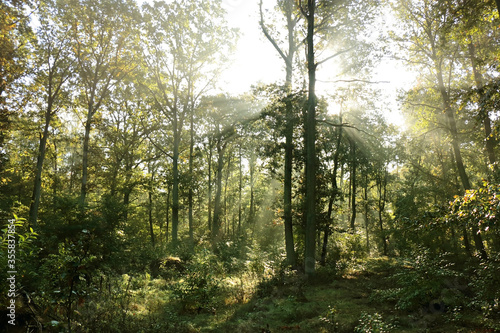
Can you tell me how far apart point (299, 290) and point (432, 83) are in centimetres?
1411

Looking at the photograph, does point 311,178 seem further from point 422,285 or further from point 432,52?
point 432,52

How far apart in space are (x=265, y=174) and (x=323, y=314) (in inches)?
414

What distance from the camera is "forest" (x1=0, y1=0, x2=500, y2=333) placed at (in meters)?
5.32

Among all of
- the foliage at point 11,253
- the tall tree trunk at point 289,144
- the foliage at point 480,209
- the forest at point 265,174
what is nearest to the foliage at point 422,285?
the forest at point 265,174

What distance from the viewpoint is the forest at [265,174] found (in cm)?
532

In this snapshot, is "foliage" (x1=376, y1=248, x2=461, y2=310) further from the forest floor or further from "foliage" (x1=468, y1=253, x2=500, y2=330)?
"foliage" (x1=468, y1=253, x2=500, y2=330)

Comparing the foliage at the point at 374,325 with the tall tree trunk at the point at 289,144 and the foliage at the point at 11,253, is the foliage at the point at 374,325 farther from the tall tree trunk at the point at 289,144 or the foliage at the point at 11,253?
the tall tree trunk at the point at 289,144

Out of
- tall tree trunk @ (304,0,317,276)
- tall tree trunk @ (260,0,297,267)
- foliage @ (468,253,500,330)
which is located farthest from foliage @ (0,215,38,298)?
tall tree trunk @ (260,0,297,267)

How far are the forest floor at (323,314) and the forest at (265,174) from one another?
0.24 ft

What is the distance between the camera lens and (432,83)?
15.5 metres

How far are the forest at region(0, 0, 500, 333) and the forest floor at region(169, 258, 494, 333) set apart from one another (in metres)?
0.07

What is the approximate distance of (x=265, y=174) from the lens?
55.4 feet

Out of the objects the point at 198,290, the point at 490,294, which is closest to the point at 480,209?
the point at 490,294

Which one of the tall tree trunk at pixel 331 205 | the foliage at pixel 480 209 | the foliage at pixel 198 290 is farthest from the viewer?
the tall tree trunk at pixel 331 205
